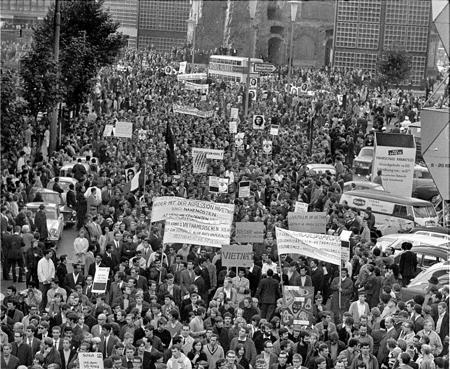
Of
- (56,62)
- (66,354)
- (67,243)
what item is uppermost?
(56,62)

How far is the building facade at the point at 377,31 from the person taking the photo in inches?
3998

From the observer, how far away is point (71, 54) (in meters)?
50.5

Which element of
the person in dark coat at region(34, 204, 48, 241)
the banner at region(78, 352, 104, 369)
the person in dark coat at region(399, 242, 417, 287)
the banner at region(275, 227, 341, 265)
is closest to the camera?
the banner at region(78, 352, 104, 369)

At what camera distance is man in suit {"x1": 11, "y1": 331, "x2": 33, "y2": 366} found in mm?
19516

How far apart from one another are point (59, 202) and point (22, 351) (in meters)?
14.4

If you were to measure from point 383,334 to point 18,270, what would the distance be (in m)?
9.53

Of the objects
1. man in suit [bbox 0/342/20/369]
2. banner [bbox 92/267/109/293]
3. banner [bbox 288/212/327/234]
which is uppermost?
banner [bbox 288/212/327/234]

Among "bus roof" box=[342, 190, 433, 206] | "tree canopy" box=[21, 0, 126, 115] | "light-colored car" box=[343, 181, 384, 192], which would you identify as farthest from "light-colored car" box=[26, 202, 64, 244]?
"tree canopy" box=[21, 0, 126, 115]

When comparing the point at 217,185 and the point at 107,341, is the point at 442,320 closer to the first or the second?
the point at 107,341

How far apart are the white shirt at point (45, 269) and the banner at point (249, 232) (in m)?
3.21

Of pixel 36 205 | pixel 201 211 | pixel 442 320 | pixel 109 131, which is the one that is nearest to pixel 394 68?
pixel 109 131

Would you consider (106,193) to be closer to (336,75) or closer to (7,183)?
(7,183)

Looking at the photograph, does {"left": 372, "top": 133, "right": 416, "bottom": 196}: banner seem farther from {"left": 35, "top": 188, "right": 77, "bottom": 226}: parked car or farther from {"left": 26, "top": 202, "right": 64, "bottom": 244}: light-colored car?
{"left": 26, "top": 202, "right": 64, "bottom": 244}: light-colored car

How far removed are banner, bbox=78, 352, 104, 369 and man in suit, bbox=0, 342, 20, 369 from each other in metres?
1.19
